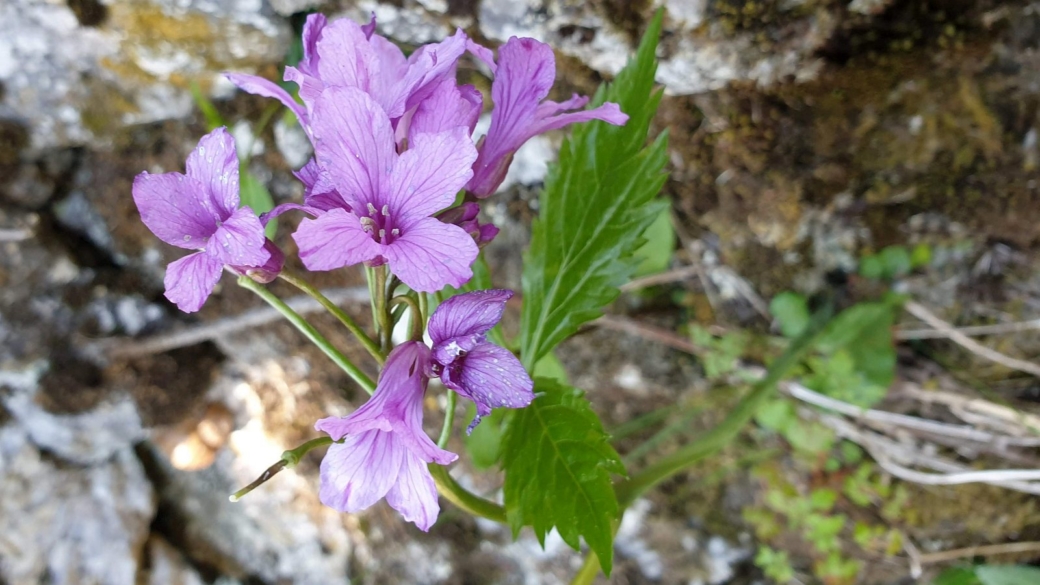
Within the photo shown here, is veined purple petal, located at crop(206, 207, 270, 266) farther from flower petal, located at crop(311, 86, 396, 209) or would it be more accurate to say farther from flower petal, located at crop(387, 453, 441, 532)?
flower petal, located at crop(387, 453, 441, 532)

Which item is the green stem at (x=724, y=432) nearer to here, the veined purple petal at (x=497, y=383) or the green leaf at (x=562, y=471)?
the green leaf at (x=562, y=471)

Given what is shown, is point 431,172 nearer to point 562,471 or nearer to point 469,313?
point 469,313

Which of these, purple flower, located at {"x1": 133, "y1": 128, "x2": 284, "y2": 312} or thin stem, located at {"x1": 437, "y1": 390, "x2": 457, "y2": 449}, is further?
thin stem, located at {"x1": 437, "y1": 390, "x2": 457, "y2": 449}

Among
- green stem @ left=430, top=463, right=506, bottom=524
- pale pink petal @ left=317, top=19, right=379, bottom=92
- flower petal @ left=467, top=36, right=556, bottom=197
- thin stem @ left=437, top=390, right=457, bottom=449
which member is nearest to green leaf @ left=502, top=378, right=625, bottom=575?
green stem @ left=430, top=463, right=506, bottom=524

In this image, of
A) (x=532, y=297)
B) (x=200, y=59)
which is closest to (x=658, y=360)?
(x=532, y=297)

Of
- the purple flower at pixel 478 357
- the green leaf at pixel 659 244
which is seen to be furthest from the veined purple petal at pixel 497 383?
the green leaf at pixel 659 244

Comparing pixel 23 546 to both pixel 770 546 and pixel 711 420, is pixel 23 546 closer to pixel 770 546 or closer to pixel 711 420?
pixel 711 420

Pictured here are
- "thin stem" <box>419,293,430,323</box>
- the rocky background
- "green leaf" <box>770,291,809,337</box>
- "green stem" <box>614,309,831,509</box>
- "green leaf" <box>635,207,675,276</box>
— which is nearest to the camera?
"thin stem" <box>419,293,430,323</box>
